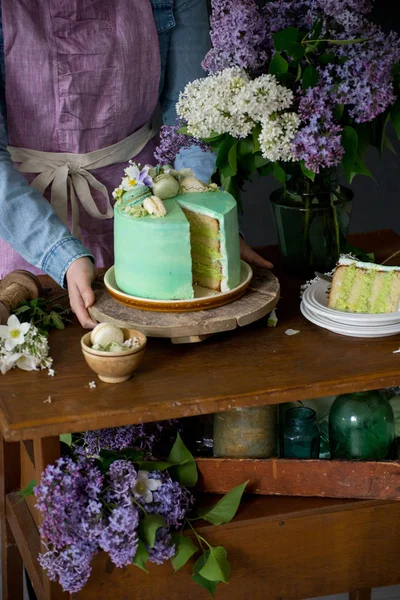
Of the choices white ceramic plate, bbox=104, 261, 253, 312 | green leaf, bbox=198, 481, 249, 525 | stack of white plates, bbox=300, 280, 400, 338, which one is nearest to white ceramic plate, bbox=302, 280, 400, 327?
stack of white plates, bbox=300, 280, 400, 338

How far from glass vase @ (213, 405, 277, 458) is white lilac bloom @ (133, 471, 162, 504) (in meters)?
0.20

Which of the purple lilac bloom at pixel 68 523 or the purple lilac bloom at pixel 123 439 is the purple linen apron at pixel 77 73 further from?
the purple lilac bloom at pixel 68 523

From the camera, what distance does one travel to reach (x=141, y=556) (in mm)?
1667

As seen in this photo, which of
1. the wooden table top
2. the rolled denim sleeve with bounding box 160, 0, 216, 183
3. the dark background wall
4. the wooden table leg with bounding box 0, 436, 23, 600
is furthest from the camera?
the dark background wall

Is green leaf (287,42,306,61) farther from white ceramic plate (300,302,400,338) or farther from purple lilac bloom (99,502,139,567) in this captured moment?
purple lilac bloom (99,502,139,567)

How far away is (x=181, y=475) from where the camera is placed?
1811mm

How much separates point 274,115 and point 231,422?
1.97 feet

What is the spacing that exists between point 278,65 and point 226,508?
0.86 meters

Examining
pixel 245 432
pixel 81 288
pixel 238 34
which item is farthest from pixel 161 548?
pixel 238 34

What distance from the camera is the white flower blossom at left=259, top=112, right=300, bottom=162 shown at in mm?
1830

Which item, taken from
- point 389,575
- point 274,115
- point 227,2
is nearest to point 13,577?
point 389,575

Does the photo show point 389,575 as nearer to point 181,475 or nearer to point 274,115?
point 181,475

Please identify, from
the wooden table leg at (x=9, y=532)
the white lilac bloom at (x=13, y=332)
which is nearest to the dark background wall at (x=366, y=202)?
the wooden table leg at (x=9, y=532)

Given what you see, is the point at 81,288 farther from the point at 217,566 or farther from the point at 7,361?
the point at 217,566
